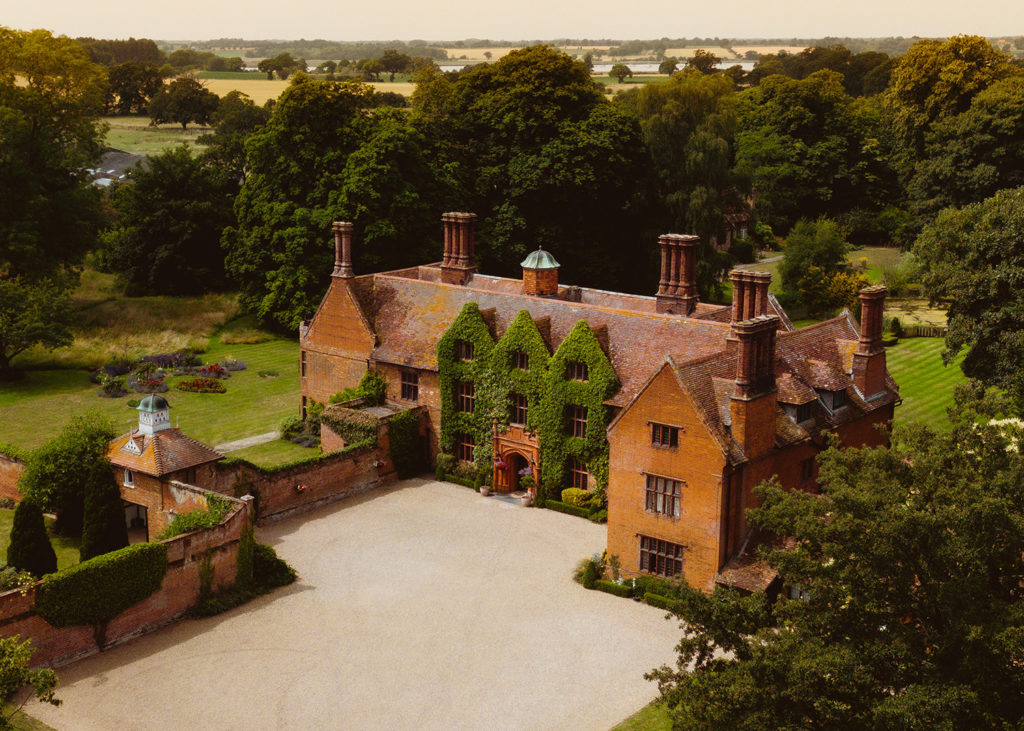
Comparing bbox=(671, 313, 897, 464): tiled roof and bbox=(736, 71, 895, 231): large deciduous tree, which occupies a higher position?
bbox=(736, 71, 895, 231): large deciduous tree

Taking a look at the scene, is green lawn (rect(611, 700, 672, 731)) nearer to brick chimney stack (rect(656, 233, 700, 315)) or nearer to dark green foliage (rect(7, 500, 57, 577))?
dark green foliage (rect(7, 500, 57, 577))

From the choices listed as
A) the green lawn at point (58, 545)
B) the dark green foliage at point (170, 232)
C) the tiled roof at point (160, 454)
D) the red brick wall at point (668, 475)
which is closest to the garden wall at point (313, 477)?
the tiled roof at point (160, 454)

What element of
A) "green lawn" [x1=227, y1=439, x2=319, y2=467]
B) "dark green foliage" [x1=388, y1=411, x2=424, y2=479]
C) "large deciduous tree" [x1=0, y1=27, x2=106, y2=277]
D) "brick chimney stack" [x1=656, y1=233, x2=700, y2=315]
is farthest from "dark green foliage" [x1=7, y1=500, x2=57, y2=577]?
"large deciduous tree" [x1=0, y1=27, x2=106, y2=277]

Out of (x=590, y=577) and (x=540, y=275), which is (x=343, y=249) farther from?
(x=590, y=577)

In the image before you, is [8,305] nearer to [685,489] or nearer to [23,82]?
[23,82]

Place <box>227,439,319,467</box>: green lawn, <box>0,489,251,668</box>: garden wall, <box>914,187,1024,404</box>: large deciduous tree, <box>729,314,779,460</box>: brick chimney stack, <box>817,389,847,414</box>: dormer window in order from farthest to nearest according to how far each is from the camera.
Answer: <box>227,439,319,467</box>: green lawn, <box>914,187,1024,404</box>: large deciduous tree, <box>817,389,847,414</box>: dormer window, <box>729,314,779,460</box>: brick chimney stack, <box>0,489,251,668</box>: garden wall

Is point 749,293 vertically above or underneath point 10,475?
above

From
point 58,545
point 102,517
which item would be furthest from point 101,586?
point 58,545

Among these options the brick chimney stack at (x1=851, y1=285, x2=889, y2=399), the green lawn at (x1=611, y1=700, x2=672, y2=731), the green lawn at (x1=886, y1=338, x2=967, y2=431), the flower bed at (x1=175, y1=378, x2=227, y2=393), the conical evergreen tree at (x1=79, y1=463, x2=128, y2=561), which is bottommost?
the green lawn at (x1=611, y1=700, x2=672, y2=731)
